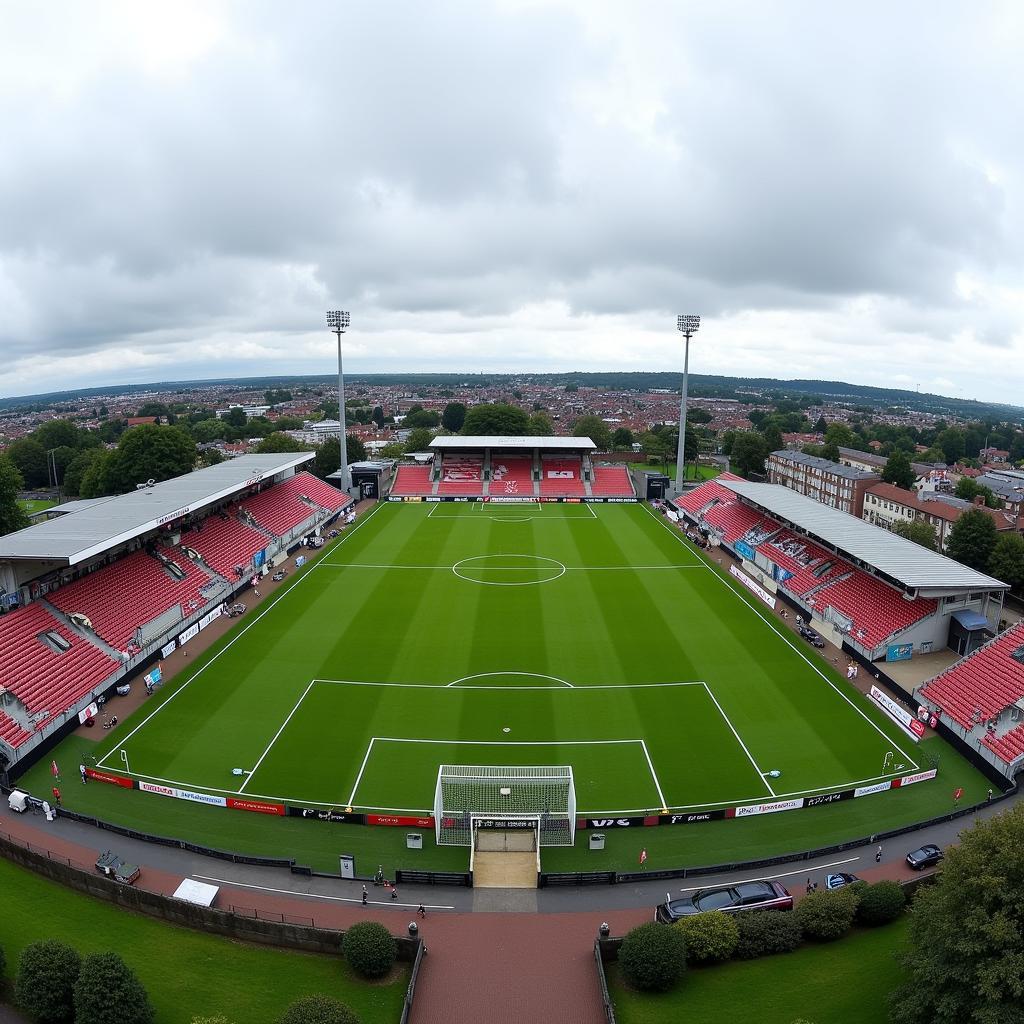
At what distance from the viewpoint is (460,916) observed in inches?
754

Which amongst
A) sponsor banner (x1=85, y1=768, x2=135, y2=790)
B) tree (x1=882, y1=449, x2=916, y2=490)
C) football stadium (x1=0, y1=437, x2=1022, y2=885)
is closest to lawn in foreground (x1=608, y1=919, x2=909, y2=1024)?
football stadium (x1=0, y1=437, x2=1022, y2=885)

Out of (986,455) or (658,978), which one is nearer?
(658,978)

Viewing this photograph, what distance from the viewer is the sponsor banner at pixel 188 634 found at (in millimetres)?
37062

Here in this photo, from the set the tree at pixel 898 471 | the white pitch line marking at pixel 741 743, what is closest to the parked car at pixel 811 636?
the white pitch line marking at pixel 741 743

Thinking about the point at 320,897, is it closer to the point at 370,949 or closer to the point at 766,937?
the point at 370,949

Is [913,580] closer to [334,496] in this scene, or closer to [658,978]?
[658,978]

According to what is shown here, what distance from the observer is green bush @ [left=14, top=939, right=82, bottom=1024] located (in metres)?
14.6

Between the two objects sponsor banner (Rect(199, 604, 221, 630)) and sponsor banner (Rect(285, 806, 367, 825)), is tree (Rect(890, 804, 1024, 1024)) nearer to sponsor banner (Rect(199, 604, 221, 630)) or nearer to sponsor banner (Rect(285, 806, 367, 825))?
sponsor banner (Rect(285, 806, 367, 825))

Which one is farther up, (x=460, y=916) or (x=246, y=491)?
(x=246, y=491)

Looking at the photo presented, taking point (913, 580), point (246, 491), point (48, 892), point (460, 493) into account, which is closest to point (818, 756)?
point (913, 580)

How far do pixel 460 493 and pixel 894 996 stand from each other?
65.2 metres

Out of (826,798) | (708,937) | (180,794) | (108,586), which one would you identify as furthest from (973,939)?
(108,586)

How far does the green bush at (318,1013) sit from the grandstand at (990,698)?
2323 centimetres

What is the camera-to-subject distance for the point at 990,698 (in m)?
28.3
